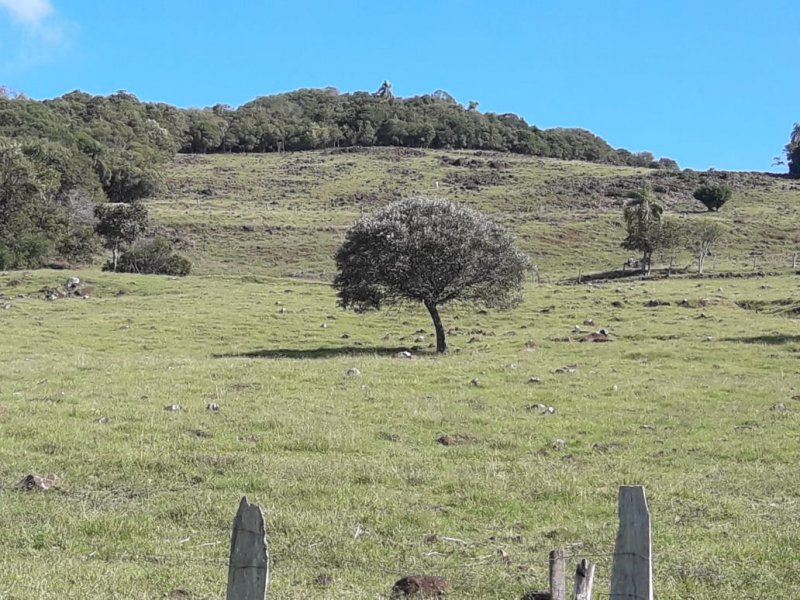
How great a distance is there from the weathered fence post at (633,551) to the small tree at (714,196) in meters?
115

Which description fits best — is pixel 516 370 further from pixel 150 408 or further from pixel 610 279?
pixel 610 279

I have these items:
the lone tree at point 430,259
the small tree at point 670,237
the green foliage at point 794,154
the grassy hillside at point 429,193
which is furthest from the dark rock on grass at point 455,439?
the green foliage at point 794,154

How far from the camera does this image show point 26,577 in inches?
291

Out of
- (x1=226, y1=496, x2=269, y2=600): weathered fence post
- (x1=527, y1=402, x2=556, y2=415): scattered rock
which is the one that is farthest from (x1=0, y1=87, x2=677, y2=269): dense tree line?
(x1=226, y1=496, x2=269, y2=600): weathered fence post

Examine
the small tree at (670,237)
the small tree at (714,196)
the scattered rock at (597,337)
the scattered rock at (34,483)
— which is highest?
the small tree at (714,196)

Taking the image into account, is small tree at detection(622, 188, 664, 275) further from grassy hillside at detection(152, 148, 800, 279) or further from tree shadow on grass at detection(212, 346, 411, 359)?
tree shadow on grass at detection(212, 346, 411, 359)

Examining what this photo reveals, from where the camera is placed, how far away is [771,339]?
1276 inches

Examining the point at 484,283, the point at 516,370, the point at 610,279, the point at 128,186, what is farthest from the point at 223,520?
the point at 128,186

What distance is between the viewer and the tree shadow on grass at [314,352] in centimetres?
2978

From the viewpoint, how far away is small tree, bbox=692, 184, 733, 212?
11144 centimetres

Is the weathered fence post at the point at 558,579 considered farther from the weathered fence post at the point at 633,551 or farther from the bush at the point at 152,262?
the bush at the point at 152,262

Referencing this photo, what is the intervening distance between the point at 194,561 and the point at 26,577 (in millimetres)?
1630

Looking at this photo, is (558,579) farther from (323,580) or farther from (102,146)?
(102,146)

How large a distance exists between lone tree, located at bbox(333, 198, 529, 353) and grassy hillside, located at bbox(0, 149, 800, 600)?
236 centimetres
